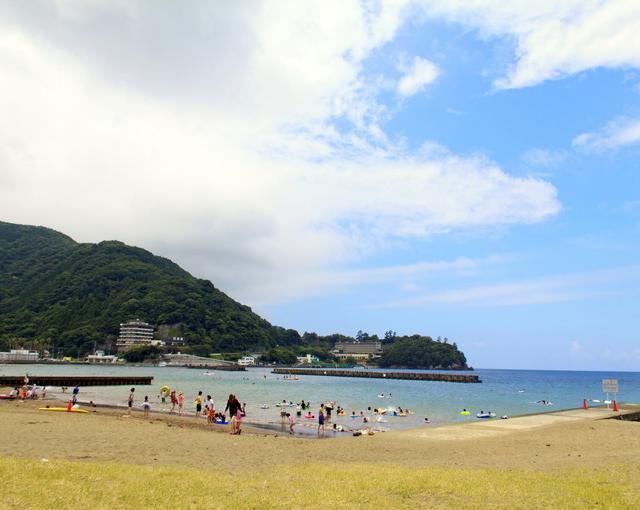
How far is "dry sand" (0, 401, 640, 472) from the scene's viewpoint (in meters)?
15.7

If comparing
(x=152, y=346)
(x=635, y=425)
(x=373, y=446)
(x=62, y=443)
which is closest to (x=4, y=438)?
(x=62, y=443)

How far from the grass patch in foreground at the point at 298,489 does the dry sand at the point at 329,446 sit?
286 cm

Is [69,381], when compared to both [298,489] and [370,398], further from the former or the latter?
[298,489]

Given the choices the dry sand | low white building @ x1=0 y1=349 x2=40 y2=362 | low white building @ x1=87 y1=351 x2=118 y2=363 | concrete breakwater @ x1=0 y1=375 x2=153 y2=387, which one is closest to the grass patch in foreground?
the dry sand

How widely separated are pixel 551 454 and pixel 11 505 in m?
17.6

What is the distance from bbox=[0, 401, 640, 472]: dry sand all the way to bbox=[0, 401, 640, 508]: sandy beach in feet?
0.12

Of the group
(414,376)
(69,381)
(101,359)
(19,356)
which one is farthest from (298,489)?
(101,359)

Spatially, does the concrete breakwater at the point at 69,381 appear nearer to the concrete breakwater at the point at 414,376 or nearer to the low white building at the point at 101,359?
the concrete breakwater at the point at 414,376

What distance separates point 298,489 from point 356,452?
951cm

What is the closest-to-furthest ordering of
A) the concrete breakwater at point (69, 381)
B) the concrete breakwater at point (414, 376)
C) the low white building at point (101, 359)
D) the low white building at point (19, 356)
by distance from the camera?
the concrete breakwater at point (69, 381), the concrete breakwater at point (414, 376), the low white building at point (19, 356), the low white building at point (101, 359)

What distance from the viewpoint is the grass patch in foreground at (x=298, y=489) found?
8922 millimetres

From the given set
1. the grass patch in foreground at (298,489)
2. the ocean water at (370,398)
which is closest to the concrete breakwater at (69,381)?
the ocean water at (370,398)

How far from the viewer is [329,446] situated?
21562 millimetres

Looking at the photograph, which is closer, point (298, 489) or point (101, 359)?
point (298, 489)
